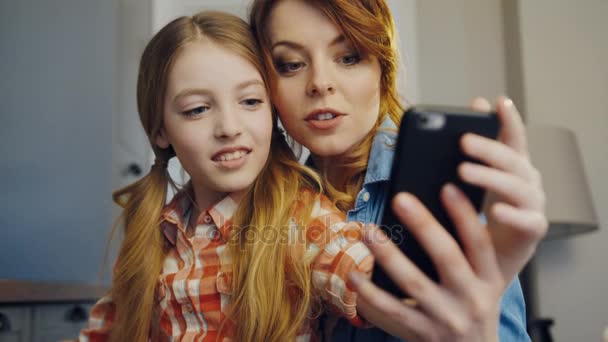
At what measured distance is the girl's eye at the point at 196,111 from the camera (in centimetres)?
81

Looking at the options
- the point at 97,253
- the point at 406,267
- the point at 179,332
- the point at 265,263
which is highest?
the point at 406,267

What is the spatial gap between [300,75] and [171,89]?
0.19 metres

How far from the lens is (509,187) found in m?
0.45

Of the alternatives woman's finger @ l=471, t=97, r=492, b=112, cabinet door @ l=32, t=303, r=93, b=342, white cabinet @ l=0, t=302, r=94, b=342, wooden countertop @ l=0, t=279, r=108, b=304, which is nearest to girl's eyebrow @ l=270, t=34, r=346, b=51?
woman's finger @ l=471, t=97, r=492, b=112

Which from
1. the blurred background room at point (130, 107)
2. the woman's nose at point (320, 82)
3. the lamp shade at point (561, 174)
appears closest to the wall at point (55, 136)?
the blurred background room at point (130, 107)

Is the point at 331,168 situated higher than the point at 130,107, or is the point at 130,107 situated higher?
the point at 331,168

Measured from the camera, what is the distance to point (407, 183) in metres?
0.50

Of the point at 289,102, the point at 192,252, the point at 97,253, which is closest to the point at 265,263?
the point at 192,252

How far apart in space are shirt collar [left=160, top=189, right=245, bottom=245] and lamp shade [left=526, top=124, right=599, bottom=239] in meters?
1.37

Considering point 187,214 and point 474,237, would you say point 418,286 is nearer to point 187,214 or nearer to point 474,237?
point 474,237

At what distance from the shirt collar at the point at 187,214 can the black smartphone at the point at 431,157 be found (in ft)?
1.22

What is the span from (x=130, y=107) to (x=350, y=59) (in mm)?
2004

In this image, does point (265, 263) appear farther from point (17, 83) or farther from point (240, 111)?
point (17, 83)

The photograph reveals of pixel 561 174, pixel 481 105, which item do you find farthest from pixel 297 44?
pixel 561 174
